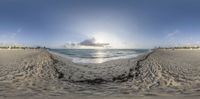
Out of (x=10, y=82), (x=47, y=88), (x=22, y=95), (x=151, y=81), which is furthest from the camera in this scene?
(x=151, y=81)

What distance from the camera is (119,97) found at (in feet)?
33.3

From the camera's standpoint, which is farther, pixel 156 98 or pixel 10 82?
pixel 10 82

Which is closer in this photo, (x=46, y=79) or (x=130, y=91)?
(x=130, y=91)

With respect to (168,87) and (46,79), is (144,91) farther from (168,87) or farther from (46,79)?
(46,79)

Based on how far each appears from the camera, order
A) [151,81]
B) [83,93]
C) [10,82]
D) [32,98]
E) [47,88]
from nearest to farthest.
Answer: [32,98] < [83,93] < [47,88] < [10,82] < [151,81]

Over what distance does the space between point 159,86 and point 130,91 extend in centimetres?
214

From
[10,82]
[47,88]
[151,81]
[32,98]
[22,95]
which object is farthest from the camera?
[151,81]

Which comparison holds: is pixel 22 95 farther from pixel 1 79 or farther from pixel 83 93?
pixel 1 79

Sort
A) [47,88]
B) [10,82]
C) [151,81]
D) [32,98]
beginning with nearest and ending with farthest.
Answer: [32,98]
[47,88]
[10,82]
[151,81]

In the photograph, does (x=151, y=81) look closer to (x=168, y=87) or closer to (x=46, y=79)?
(x=168, y=87)

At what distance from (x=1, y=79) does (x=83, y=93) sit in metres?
6.25

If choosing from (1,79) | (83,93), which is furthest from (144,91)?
(1,79)

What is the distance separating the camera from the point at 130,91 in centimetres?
1180

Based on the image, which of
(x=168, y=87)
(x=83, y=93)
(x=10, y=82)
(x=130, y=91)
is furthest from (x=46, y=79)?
(x=168, y=87)
